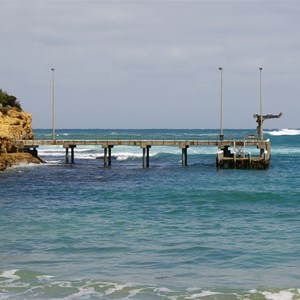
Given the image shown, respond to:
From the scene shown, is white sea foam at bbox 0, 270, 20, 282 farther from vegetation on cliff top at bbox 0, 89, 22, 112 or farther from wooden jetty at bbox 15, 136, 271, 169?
vegetation on cliff top at bbox 0, 89, 22, 112

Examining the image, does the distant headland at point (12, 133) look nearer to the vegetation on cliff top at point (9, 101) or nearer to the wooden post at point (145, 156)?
the vegetation on cliff top at point (9, 101)

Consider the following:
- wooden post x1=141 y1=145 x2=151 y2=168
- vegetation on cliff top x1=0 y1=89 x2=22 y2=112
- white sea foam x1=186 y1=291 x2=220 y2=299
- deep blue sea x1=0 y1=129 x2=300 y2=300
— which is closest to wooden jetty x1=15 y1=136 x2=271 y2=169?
wooden post x1=141 y1=145 x2=151 y2=168

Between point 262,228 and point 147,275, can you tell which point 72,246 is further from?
point 262,228

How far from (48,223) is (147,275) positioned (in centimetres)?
906

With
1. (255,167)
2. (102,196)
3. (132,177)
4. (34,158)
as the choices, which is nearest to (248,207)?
(102,196)

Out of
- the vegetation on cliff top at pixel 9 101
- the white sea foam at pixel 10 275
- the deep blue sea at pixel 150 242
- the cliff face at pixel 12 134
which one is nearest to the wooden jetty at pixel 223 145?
the cliff face at pixel 12 134

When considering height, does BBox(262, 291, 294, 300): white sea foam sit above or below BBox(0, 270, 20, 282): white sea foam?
below

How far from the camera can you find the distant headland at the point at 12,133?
55750mm

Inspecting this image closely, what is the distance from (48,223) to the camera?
2564 centimetres

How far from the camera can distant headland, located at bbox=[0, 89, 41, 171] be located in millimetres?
55750

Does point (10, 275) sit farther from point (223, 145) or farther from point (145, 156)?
point (145, 156)

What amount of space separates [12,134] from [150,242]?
38901 mm

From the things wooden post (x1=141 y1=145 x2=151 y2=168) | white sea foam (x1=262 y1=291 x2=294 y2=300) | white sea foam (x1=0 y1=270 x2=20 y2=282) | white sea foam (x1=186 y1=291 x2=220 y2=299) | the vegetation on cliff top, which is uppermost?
the vegetation on cliff top

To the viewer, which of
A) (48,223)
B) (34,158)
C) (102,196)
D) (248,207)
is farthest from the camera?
(34,158)
